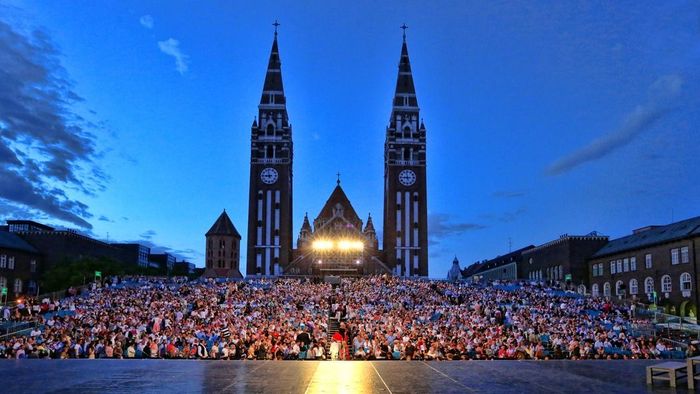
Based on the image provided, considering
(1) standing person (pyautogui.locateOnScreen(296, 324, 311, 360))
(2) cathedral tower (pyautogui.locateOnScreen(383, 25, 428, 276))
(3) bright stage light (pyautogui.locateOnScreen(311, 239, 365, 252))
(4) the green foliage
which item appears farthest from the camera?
(2) cathedral tower (pyautogui.locateOnScreen(383, 25, 428, 276))

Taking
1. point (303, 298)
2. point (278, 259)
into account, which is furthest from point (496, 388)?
point (278, 259)

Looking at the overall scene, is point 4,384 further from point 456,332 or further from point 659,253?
point 659,253

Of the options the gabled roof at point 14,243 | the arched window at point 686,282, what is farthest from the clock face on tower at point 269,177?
the arched window at point 686,282

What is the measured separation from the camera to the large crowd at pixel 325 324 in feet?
91.2

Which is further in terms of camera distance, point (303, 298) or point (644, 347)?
point (303, 298)

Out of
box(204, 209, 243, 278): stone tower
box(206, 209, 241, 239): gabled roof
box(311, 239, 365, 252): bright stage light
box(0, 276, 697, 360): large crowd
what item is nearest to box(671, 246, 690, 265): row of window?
box(0, 276, 697, 360): large crowd

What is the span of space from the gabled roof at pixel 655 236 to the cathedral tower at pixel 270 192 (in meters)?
44.5

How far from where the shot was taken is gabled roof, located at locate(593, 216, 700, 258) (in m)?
57.8

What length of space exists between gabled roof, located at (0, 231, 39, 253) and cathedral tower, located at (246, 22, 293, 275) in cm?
2965

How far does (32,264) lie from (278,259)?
33.4 m

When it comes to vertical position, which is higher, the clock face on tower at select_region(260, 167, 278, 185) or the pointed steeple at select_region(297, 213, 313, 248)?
the clock face on tower at select_region(260, 167, 278, 185)

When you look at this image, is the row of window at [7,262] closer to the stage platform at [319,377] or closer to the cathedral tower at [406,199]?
the cathedral tower at [406,199]

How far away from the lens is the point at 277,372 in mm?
18078

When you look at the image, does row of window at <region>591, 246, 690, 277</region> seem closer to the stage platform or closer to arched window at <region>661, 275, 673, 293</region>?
arched window at <region>661, 275, 673, 293</region>
